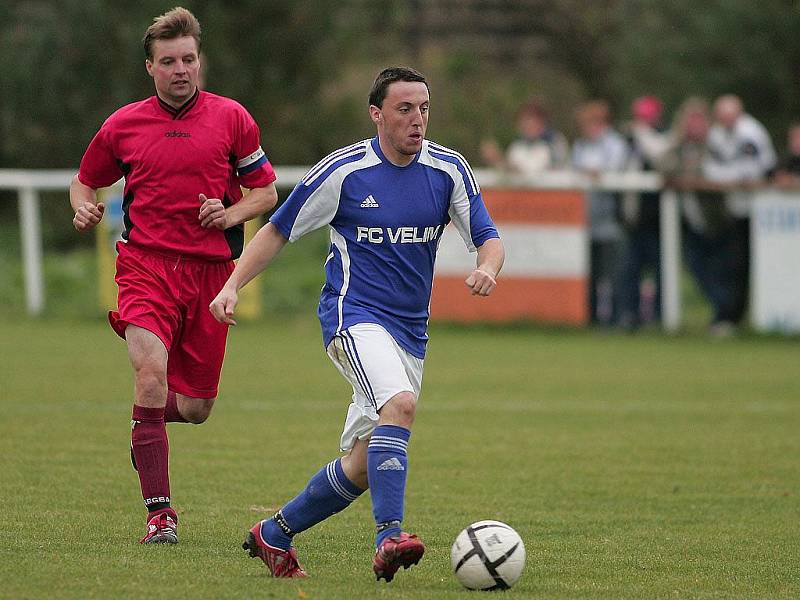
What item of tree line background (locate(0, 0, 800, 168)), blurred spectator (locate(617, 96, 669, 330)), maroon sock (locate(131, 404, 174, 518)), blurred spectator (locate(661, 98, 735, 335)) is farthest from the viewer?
tree line background (locate(0, 0, 800, 168))

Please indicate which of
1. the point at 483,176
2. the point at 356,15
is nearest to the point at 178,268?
the point at 483,176

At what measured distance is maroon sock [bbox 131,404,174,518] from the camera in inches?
288

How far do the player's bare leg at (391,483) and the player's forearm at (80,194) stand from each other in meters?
2.15

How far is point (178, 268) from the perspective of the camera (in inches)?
301

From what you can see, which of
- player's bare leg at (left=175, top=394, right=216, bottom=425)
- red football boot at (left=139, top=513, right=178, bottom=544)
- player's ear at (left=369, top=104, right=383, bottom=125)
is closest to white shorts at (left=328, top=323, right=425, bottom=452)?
player's ear at (left=369, top=104, right=383, bottom=125)

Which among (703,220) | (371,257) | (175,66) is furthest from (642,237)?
(371,257)

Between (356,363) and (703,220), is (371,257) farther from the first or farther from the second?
(703,220)

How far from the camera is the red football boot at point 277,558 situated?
6480mm

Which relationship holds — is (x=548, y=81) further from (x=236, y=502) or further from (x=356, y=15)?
(x=236, y=502)

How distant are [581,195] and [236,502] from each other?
427 inches

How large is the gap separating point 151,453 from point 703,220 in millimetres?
12232

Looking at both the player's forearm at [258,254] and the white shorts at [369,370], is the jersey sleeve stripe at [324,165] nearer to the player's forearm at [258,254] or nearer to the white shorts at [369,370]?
the player's forearm at [258,254]

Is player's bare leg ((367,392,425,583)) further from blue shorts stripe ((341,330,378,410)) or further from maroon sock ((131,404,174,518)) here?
maroon sock ((131,404,174,518))

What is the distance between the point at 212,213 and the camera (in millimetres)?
7523
